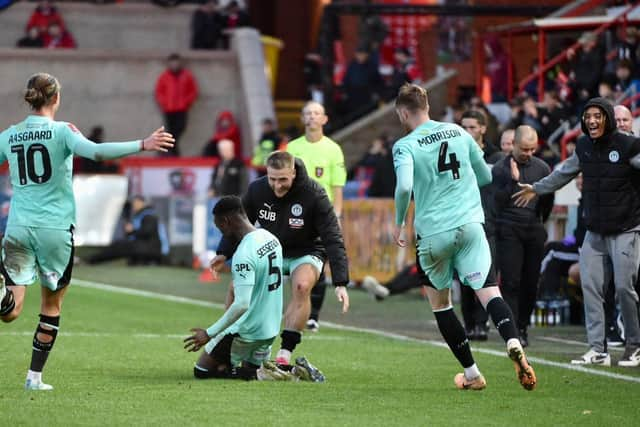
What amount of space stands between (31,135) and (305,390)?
98.9 inches

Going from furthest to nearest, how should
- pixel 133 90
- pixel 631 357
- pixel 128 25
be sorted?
pixel 128 25
pixel 133 90
pixel 631 357

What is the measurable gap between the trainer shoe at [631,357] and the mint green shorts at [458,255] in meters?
2.46

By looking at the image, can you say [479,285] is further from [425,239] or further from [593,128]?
[593,128]

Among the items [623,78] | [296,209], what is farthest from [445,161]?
[623,78]

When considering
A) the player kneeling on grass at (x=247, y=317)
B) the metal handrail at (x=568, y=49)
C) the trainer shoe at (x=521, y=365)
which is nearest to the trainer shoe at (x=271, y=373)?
the player kneeling on grass at (x=247, y=317)

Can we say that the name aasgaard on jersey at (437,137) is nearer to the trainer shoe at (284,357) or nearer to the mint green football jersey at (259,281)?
the mint green football jersey at (259,281)

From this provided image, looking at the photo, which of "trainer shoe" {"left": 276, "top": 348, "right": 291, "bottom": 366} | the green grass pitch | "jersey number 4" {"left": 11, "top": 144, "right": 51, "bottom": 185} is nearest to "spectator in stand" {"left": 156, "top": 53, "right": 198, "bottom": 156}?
the green grass pitch

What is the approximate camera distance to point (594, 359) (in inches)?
523

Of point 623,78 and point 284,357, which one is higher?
point 623,78

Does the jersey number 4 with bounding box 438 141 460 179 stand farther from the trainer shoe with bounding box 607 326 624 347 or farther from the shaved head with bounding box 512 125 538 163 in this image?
the trainer shoe with bounding box 607 326 624 347

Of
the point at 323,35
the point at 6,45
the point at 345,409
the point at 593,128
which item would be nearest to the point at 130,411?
the point at 345,409

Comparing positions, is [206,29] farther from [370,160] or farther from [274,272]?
[274,272]

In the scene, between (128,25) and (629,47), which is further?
(128,25)

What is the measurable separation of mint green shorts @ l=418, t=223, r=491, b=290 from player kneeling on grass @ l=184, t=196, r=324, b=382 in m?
1.03
